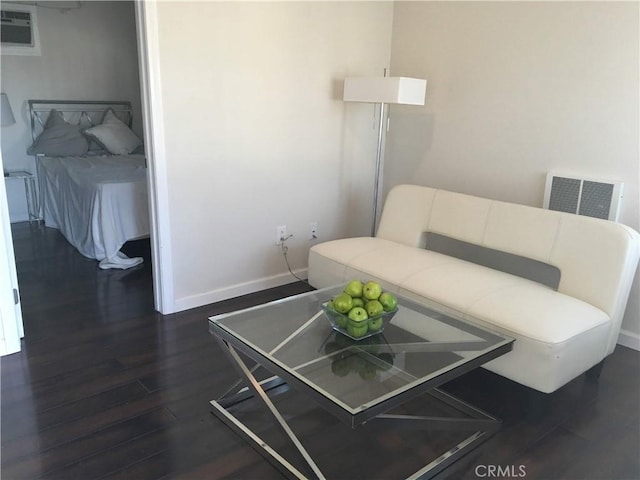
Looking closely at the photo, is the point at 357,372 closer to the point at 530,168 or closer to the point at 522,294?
the point at 522,294

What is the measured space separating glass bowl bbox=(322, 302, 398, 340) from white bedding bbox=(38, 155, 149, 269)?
2.32 m

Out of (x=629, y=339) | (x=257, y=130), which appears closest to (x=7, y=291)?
(x=257, y=130)

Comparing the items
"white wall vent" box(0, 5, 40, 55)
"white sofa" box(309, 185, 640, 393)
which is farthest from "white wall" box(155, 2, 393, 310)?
"white wall vent" box(0, 5, 40, 55)

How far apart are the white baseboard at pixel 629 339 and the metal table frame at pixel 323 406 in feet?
3.96

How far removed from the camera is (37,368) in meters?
2.40

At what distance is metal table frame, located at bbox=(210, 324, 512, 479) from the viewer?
158cm

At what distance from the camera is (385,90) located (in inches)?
121

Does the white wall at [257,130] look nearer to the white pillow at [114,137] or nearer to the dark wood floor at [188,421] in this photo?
the dark wood floor at [188,421]

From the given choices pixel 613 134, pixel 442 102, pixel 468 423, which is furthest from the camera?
pixel 442 102

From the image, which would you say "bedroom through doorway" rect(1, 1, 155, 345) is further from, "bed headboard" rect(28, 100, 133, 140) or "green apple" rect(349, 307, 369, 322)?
"green apple" rect(349, 307, 369, 322)

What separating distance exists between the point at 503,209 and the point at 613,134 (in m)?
0.68

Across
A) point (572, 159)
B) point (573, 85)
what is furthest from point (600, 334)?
point (573, 85)

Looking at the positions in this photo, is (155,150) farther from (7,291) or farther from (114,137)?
(114,137)

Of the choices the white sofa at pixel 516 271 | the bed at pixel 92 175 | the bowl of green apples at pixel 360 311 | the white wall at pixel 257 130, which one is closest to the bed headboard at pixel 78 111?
the bed at pixel 92 175
